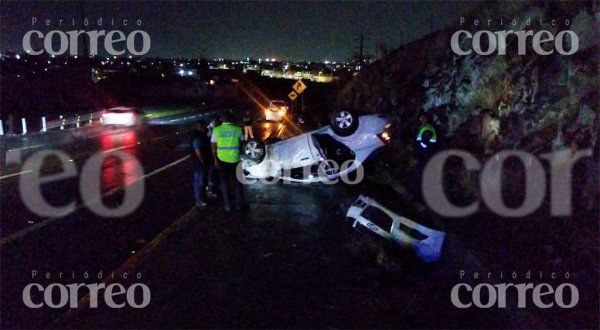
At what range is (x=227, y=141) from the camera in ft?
31.9

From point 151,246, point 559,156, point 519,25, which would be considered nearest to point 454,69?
point 519,25

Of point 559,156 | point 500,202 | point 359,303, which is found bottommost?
point 359,303

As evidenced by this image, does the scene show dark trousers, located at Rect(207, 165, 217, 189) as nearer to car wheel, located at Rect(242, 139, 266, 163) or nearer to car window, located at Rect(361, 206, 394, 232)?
car wheel, located at Rect(242, 139, 266, 163)

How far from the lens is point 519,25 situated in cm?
1229

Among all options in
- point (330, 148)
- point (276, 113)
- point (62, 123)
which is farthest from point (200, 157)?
point (276, 113)

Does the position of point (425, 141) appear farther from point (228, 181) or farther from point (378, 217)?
point (228, 181)

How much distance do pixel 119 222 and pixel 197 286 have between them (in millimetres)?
3740

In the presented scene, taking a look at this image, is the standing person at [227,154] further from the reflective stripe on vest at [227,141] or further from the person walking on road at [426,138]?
the person walking on road at [426,138]

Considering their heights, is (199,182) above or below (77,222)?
above

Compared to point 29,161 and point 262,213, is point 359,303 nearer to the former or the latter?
point 262,213

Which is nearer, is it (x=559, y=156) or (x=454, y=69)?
(x=559, y=156)

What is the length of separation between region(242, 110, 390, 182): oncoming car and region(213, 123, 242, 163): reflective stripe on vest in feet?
5.18

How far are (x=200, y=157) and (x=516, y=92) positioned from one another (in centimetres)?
611

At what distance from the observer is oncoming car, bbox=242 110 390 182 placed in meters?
11.6
